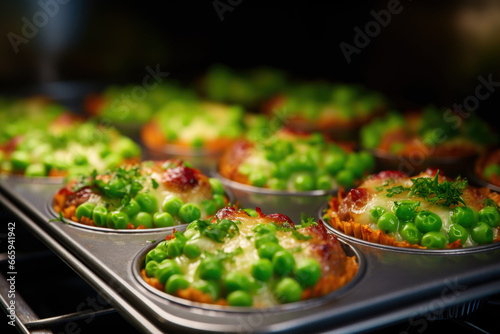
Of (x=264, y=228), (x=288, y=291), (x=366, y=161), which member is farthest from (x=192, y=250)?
(x=366, y=161)

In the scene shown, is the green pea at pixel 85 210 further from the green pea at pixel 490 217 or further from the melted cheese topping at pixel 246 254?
the green pea at pixel 490 217

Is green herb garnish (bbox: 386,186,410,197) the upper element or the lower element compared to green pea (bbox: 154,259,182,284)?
lower

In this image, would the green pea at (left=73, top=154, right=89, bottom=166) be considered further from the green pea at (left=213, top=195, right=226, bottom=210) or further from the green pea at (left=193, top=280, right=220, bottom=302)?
the green pea at (left=193, top=280, right=220, bottom=302)

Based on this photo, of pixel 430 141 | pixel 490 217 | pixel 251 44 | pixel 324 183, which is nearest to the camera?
pixel 490 217

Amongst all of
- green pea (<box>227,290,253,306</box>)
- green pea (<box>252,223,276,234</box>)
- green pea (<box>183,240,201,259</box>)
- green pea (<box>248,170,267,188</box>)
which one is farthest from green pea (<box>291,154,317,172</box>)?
green pea (<box>227,290,253,306</box>)

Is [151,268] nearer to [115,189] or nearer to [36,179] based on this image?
[115,189]

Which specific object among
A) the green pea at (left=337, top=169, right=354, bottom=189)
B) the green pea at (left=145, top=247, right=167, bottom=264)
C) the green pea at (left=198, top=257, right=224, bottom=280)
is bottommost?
the green pea at (left=337, top=169, right=354, bottom=189)
